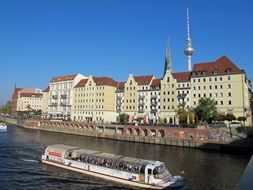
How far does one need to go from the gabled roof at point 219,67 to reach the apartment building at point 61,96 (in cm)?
7871

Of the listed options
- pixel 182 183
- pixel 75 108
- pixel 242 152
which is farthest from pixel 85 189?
pixel 75 108

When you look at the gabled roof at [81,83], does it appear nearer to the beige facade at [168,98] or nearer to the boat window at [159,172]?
the beige facade at [168,98]

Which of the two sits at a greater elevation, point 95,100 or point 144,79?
point 144,79

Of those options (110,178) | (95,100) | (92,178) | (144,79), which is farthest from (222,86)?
(92,178)

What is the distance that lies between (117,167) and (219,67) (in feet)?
276

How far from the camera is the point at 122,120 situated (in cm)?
13312

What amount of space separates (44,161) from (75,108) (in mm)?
110992

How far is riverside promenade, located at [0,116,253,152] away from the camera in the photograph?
8274 centimetres

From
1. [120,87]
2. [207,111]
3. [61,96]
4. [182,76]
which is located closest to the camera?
[207,111]

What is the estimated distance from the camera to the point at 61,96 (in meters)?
178

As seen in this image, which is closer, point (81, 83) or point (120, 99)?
point (120, 99)

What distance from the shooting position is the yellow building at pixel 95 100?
→ 151 meters

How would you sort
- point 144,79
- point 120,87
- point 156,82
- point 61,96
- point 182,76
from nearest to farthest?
Answer: 1. point 182,76
2. point 156,82
3. point 144,79
4. point 120,87
5. point 61,96

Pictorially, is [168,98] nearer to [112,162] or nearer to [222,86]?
[222,86]
